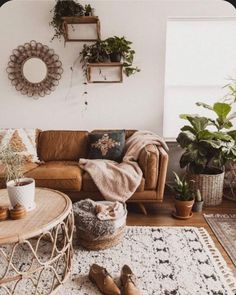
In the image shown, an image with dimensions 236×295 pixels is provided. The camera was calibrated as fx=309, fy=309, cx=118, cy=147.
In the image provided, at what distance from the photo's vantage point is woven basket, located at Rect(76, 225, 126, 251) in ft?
7.61

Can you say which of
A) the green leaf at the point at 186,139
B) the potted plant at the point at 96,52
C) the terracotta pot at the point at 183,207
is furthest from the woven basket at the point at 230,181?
the potted plant at the point at 96,52

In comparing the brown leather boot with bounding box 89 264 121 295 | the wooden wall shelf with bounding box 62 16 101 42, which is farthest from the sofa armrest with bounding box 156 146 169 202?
the wooden wall shelf with bounding box 62 16 101 42

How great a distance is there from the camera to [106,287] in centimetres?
183

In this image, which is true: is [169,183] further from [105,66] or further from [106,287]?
[106,287]

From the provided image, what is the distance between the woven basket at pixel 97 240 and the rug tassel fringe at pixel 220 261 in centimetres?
71

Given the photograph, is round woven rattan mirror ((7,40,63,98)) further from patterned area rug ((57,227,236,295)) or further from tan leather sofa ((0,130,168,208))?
patterned area rug ((57,227,236,295))

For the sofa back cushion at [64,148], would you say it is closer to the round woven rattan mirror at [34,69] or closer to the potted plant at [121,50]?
the round woven rattan mirror at [34,69]

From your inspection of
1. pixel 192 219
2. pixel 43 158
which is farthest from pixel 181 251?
pixel 43 158

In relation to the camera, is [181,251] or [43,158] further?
[43,158]

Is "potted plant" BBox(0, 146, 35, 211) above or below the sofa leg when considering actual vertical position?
above

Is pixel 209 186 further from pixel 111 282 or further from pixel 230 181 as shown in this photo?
pixel 111 282

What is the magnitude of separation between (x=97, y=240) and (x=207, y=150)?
5.00ft

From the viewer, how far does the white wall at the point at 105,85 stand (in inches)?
142

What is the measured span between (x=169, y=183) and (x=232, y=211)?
93 centimetres
